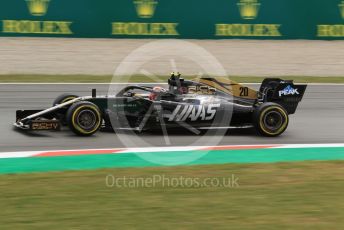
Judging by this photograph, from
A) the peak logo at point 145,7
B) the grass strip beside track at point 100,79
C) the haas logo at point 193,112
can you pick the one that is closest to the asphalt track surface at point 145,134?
the haas logo at point 193,112

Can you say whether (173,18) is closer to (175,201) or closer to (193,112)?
(193,112)

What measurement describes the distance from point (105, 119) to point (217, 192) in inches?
140

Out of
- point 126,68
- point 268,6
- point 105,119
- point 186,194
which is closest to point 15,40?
point 126,68

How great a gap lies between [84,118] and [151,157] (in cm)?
145

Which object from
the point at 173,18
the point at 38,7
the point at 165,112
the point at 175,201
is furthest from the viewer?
the point at 173,18

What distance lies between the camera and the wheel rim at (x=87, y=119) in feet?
28.4

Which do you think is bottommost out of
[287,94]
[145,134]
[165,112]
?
[145,134]

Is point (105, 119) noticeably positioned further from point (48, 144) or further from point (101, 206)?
point (101, 206)

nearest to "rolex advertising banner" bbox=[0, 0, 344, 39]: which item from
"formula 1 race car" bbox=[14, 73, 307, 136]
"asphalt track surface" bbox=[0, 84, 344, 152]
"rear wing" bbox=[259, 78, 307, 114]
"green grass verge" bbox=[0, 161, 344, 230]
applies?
"asphalt track surface" bbox=[0, 84, 344, 152]

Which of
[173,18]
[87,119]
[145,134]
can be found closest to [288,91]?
[145,134]

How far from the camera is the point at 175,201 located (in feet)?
18.2

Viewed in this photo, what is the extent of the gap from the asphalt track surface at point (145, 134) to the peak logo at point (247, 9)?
6.44m

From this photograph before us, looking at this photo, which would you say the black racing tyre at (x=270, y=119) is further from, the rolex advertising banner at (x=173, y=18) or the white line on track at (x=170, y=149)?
the rolex advertising banner at (x=173, y=18)

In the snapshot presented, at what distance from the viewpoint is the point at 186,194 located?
5.79 metres
